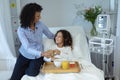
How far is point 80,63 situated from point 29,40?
0.65 m

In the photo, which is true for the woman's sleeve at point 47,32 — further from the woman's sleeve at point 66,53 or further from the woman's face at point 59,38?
the woman's sleeve at point 66,53

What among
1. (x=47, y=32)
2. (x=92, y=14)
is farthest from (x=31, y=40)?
(x=92, y=14)

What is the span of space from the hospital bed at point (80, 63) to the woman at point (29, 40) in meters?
0.18

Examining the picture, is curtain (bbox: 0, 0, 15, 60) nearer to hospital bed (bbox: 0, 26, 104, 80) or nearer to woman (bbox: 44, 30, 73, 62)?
hospital bed (bbox: 0, 26, 104, 80)

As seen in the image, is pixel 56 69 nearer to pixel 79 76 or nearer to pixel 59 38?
pixel 79 76

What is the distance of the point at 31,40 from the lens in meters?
2.67

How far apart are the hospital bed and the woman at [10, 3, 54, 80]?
0.18 metres

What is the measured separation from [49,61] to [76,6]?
1223 mm

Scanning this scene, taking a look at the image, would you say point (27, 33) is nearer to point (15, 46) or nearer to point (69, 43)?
point (69, 43)

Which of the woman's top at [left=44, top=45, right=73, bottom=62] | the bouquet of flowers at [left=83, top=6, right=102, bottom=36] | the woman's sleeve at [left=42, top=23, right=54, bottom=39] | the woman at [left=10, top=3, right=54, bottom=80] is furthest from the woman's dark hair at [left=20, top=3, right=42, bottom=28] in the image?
the bouquet of flowers at [left=83, top=6, right=102, bottom=36]

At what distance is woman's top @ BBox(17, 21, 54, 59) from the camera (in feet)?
8.43

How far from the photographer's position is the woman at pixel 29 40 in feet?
8.45

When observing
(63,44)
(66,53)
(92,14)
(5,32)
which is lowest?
(66,53)

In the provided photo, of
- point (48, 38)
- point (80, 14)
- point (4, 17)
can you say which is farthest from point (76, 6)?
point (4, 17)
